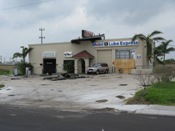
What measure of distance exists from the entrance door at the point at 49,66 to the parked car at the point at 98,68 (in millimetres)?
10357

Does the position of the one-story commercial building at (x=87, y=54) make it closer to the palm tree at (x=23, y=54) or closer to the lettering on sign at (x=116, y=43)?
the lettering on sign at (x=116, y=43)

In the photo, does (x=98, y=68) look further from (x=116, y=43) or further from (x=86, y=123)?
(x=86, y=123)

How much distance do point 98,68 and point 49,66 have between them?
13.1 metres

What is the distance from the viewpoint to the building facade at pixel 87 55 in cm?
4678

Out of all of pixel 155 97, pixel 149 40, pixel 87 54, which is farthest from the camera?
pixel 87 54

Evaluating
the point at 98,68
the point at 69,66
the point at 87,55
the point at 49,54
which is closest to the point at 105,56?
the point at 87,55

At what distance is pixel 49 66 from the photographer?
55.7 meters

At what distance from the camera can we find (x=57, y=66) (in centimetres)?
5425

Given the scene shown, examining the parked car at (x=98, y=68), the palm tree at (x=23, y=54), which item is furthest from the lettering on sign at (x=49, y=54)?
the parked car at (x=98, y=68)

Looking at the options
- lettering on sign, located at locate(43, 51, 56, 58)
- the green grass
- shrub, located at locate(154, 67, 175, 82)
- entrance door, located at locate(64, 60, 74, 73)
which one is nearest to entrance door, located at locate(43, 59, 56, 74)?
lettering on sign, located at locate(43, 51, 56, 58)

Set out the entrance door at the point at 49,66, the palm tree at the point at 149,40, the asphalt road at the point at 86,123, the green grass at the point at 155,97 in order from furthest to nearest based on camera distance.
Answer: the entrance door at the point at 49,66 → the palm tree at the point at 149,40 → the green grass at the point at 155,97 → the asphalt road at the point at 86,123

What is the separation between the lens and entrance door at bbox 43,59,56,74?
180ft

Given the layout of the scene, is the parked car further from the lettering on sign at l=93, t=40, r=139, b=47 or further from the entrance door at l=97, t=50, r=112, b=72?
the lettering on sign at l=93, t=40, r=139, b=47

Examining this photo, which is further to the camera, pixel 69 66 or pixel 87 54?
pixel 69 66
